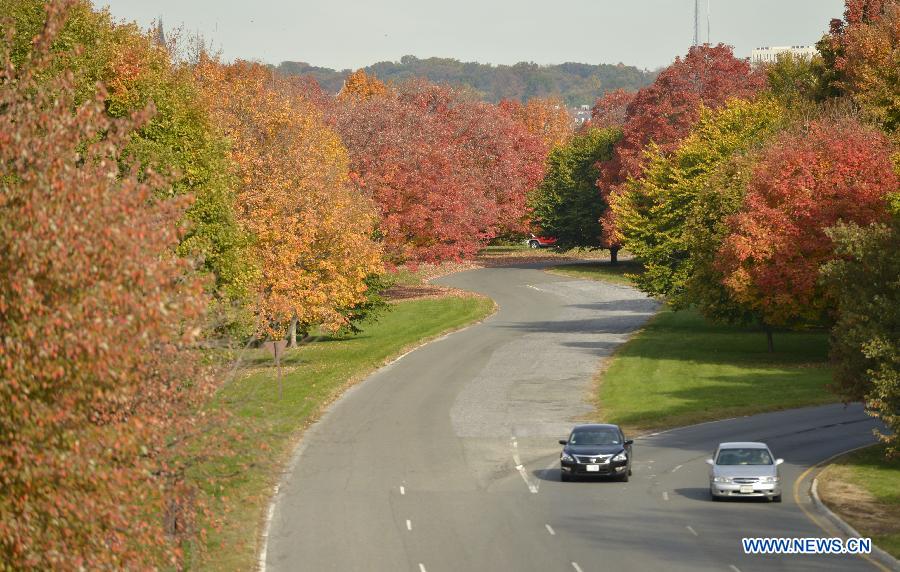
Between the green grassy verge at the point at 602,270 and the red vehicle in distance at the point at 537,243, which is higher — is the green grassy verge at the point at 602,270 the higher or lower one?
the lower one

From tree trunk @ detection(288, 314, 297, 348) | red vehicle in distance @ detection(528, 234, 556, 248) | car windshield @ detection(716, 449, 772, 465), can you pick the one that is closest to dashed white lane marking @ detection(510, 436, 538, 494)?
car windshield @ detection(716, 449, 772, 465)

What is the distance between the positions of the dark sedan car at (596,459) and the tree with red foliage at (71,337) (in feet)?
75.1

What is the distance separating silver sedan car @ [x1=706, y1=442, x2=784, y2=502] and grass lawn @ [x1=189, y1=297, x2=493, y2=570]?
1217 cm

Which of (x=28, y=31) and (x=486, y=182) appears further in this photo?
(x=486, y=182)

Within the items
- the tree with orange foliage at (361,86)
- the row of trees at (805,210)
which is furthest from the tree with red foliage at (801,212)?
the tree with orange foliage at (361,86)

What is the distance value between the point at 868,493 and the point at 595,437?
8222 millimetres

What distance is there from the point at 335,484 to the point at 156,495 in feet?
69.3

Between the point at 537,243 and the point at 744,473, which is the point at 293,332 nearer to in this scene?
the point at 744,473

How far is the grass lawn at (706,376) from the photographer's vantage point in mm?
51188

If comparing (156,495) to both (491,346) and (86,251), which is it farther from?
(491,346)

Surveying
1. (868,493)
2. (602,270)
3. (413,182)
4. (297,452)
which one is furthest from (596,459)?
(602,270)

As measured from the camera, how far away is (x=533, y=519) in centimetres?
3189

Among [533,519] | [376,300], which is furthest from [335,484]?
[376,300]

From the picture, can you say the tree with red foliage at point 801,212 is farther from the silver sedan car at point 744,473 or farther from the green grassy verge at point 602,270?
the green grassy verge at point 602,270
